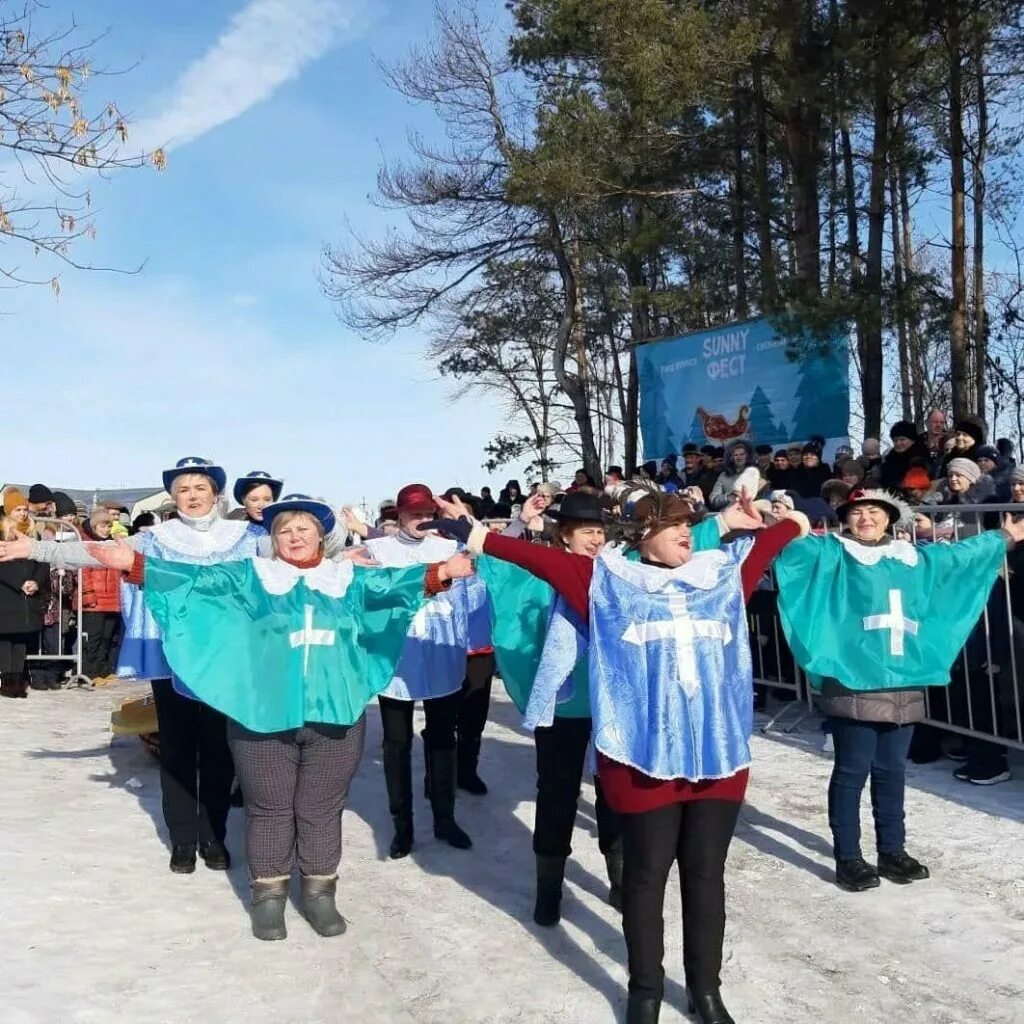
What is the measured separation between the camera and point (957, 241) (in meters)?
15.6

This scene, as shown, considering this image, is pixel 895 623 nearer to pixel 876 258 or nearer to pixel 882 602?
pixel 882 602

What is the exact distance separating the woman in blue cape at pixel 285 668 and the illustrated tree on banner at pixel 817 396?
10175mm

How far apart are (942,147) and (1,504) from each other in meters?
14.1

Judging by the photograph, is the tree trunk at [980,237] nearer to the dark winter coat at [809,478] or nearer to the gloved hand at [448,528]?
the dark winter coat at [809,478]

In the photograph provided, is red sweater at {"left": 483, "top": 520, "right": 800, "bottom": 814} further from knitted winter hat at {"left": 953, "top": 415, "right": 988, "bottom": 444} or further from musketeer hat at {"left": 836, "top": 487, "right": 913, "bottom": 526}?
knitted winter hat at {"left": 953, "top": 415, "right": 988, "bottom": 444}

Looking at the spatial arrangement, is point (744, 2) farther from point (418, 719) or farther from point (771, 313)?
point (418, 719)

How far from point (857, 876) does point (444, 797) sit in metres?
2.15

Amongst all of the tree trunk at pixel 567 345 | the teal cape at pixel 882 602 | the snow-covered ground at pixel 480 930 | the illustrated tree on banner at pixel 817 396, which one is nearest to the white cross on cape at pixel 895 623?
the teal cape at pixel 882 602

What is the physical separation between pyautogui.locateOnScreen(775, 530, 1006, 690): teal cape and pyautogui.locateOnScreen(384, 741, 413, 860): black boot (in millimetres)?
2117

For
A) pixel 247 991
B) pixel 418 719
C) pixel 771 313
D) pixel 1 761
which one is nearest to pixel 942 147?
pixel 771 313

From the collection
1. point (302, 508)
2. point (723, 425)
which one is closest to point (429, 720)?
point (302, 508)

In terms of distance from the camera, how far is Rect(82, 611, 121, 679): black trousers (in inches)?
476

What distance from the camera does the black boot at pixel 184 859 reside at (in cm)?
557

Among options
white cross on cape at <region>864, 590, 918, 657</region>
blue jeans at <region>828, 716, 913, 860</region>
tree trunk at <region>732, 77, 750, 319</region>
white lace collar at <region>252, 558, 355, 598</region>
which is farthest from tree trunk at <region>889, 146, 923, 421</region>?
white lace collar at <region>252, 558, 355, 598</region>
